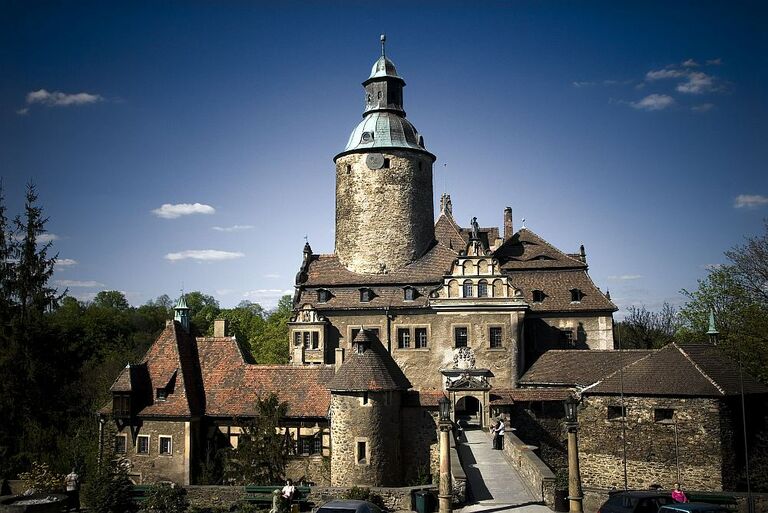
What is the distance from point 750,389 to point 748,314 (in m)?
3.25

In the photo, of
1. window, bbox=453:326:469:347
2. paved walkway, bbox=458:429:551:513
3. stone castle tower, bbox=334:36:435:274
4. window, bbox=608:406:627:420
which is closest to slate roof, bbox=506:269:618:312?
window, bbox=453:326:469:347

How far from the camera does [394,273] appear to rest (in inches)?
1836

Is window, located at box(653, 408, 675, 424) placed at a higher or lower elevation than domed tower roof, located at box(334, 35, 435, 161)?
lower

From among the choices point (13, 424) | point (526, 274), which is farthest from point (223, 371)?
point (526, 274)

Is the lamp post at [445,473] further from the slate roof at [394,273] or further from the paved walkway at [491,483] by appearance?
the slate roof at [394,273]

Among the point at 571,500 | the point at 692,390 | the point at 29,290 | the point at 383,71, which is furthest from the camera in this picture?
the point at 383,71

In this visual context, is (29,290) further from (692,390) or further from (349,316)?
(692,390)

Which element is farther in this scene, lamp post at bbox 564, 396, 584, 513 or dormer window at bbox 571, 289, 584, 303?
dormer window at bbox 571, 289, 584, 303

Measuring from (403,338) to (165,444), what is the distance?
15.2m

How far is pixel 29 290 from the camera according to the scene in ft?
117

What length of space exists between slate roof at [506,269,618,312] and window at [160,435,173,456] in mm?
20366

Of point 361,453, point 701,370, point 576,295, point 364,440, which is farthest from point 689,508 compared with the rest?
point 576,295

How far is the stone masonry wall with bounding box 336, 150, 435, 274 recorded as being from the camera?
4731cm

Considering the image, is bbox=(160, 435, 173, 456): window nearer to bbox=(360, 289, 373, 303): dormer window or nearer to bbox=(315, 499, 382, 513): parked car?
bbox=(360, 289, 373, 303): dormer window
